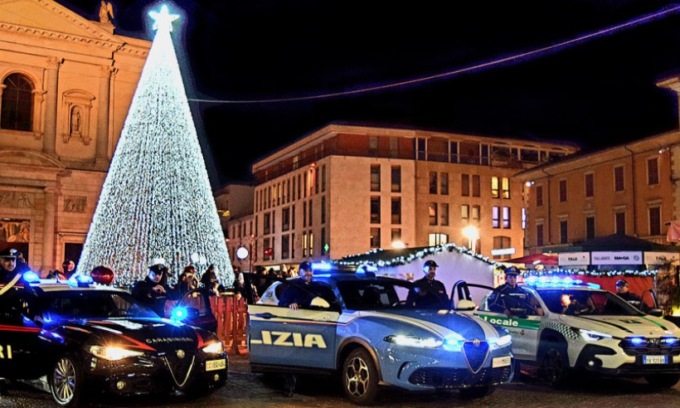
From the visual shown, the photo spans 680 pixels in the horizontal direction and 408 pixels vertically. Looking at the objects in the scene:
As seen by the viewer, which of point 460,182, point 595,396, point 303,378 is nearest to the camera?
point 595,396

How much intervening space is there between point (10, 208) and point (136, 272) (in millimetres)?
11808

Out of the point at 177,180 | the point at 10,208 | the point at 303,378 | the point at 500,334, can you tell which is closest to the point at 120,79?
the point at 10,208

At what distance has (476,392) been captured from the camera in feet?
32.3

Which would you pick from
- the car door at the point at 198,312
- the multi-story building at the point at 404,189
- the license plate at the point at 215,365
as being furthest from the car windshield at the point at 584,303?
the multi-story building at the point at 404,189

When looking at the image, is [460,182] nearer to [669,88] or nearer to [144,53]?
[669,88]

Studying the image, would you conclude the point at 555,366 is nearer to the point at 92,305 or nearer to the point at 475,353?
the point at 475,353

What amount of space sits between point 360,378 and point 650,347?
436 cm

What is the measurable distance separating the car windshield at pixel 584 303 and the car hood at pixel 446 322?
264cm

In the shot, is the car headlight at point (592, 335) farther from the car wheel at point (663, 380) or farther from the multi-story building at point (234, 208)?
the multi-story building at point (234, 208)

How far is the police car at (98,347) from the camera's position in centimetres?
871

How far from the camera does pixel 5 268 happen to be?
34.7 feet

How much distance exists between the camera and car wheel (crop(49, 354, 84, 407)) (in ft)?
28.7

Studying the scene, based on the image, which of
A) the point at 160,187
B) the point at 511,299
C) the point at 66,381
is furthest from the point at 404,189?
the point at 66,381

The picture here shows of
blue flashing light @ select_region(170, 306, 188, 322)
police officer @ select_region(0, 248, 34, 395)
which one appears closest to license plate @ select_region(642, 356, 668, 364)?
blue flashing light @ select_region(170, 306, 188, 322)
